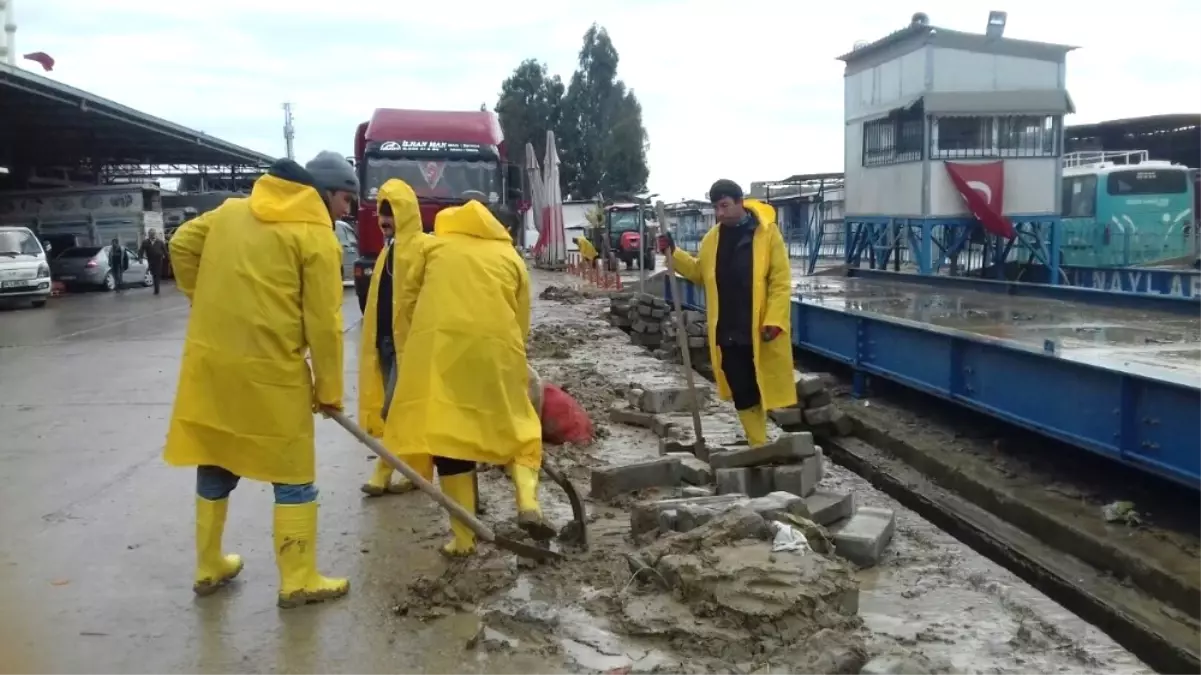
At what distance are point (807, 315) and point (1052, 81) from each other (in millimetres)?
11466

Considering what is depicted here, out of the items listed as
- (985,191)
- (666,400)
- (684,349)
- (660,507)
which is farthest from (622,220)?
(660,507)

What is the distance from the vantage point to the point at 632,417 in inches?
317

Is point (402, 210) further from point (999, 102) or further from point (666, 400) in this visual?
point (999, 102)

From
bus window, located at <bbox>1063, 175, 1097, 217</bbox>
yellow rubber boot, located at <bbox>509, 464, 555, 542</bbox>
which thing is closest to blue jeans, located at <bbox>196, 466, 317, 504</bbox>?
yellow rubber boot, located at <bbox>509, 464, 555, 542</bbox>

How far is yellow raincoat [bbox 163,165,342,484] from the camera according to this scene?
3.97 metres

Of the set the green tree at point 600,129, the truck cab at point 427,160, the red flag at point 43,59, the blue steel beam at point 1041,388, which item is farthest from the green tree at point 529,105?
the blue steel beam at point 1041,388

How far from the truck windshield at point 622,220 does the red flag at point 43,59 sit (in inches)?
722

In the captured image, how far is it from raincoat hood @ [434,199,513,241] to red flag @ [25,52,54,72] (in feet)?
106

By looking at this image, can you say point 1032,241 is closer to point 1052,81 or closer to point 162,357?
point 1052,81

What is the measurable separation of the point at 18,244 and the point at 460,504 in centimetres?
2084

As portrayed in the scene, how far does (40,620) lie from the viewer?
4109 millimetres

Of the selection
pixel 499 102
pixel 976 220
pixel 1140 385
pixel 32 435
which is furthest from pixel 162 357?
pixel 499 102

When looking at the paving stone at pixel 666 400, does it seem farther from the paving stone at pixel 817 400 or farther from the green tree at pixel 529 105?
Result: the green tree at pixel 529 105

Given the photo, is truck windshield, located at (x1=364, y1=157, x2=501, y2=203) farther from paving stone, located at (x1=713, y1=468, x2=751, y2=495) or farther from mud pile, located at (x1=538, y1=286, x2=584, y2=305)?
paving stone, located at (x1=713, y1=468, x2=751, y2=495)
